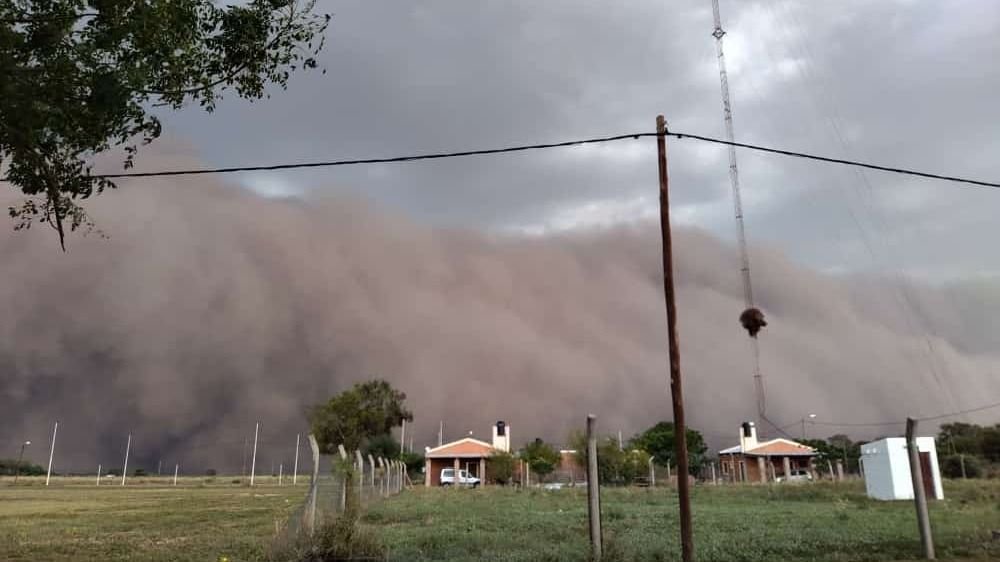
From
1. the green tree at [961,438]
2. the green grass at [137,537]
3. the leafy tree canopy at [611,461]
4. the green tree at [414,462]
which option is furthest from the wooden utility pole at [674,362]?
the green tree at [414,462]

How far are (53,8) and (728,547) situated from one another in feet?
47.1

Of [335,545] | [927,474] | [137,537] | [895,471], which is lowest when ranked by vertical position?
[137,537]

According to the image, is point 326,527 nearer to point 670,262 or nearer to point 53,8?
point 670,262

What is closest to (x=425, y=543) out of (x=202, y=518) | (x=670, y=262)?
(x=670, y=262)

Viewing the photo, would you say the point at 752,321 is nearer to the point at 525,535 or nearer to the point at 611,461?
the point at 525,535

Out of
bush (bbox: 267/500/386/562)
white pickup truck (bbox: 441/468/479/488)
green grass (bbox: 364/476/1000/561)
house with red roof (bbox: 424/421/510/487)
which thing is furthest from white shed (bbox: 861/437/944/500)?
house with red roof (bbox: 424/421/510/487)

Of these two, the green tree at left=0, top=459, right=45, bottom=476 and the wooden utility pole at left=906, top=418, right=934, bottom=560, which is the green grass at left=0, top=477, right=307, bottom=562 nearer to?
the wooden utility pole at left=906, top=418, right=934, bottom=560

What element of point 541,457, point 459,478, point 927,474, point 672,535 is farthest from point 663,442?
point 672,535

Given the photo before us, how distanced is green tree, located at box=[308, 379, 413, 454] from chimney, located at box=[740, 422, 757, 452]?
→ 47216 millimetres

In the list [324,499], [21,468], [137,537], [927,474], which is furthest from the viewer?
[21,468]

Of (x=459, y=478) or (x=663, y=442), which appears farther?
(x=663, y=442)

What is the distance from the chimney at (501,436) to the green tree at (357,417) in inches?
622

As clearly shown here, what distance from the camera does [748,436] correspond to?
95.3 m

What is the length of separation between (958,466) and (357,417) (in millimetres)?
56135
